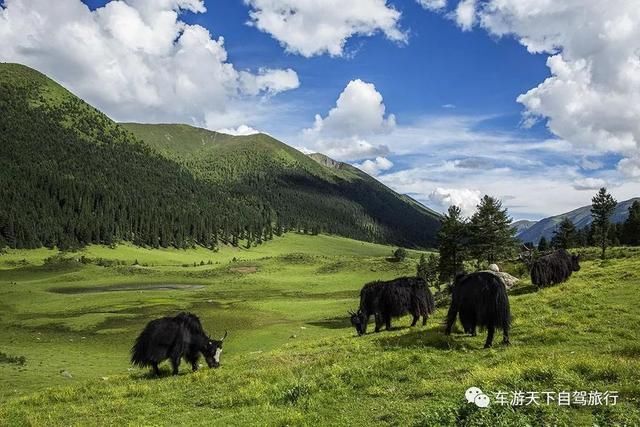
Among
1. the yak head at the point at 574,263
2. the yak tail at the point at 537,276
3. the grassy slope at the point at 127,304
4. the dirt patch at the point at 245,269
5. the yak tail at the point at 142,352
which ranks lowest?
the grassy slope at the point at 127,304

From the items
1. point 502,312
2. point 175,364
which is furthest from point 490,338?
point 175,364

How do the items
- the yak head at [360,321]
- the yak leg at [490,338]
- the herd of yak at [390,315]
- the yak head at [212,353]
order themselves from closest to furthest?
the yak leg at [490,338] → the herd of yak at [390,315] → the yak head at [212,353] → the yak head at [360,321]

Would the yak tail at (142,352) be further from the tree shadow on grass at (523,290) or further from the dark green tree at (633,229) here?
the dark green tree at (633,229)

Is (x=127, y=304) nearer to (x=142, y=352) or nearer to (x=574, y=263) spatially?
(x=142, y=352)

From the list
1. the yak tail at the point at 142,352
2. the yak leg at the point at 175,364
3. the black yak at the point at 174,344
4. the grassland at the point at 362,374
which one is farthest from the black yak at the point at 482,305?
the yak tail at the point at 142,352

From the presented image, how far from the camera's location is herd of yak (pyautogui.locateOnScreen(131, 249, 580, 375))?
16.9m

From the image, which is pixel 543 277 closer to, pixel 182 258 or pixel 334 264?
pixel 334 264

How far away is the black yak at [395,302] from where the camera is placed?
2470cm

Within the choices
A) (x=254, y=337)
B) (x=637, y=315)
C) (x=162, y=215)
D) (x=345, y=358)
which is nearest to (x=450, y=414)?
(x=345, y=358)

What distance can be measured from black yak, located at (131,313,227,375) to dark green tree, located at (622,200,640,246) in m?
106

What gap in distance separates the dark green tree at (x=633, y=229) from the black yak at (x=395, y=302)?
95.8 metres

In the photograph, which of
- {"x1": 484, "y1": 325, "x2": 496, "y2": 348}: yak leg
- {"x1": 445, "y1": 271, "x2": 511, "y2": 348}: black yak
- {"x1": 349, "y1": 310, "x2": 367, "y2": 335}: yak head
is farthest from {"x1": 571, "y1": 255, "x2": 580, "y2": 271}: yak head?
{"x1": 484, "y1": 325, "x2": 496, "y2": 348}: yak leg

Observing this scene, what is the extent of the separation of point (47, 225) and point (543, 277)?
160 metres

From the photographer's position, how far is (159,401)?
568 inches
